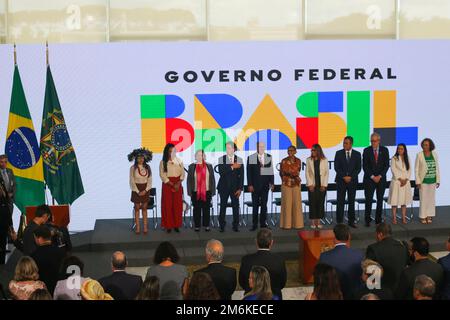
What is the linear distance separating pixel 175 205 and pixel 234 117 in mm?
1927

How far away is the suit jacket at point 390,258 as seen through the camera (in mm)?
6598

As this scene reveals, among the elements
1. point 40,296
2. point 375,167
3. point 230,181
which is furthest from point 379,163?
point 40,296

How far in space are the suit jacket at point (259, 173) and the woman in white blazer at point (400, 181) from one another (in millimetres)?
1790

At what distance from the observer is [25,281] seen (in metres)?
5.70

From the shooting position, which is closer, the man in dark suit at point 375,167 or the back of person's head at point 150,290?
the back of person's head at point 150,290

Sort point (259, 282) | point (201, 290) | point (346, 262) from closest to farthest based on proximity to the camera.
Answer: point (201, 290) < point (259, 282) < point (346, 262)

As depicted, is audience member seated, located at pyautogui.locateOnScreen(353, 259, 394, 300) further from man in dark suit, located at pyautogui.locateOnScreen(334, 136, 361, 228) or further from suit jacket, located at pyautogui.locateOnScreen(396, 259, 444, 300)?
man in dark suit, located at pyautogui.locateOnScreen(334, 136, 361, 228)

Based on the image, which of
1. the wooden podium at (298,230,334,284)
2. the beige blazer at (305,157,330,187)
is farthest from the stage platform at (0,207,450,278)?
the wooden podium at (298,230,334,284)

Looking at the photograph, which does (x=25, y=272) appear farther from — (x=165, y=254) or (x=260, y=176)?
(x=260, y=176)

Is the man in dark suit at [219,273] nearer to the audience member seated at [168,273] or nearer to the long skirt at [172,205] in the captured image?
the audience member seated at [168,273]

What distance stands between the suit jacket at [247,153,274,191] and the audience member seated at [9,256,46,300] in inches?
199

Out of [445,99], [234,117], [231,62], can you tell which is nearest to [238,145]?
[234,117]

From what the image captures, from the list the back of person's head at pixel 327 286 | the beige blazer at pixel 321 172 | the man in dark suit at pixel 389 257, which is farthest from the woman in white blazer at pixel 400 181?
the back of person's head at pixel 327 286

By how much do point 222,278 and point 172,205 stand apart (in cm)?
446
